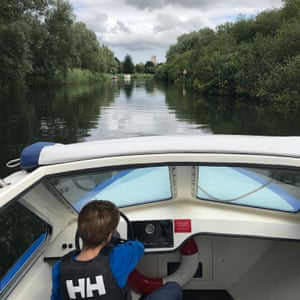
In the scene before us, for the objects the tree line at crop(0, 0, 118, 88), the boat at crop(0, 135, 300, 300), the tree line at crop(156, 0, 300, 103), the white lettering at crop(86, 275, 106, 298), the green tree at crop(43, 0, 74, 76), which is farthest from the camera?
the green tree at crop(43, 0, 74, 76)

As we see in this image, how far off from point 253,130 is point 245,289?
46.8 ft

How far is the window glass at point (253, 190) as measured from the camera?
268cm

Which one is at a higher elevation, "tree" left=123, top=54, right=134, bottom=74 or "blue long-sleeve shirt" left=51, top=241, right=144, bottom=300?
"blue long-sleeve shirt" left=51, top=241, right=144, bottom=300

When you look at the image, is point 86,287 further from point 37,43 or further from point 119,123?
point 37,43

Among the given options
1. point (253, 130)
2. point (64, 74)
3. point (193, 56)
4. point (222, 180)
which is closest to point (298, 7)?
point (193, 56)

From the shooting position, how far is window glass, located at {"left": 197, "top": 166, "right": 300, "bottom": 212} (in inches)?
105

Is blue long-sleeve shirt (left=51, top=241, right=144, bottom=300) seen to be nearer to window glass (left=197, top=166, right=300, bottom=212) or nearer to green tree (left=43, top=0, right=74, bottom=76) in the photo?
window glass (left=197, top=166, right=300, bottom=212)

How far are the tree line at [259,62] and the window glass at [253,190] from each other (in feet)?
77.7

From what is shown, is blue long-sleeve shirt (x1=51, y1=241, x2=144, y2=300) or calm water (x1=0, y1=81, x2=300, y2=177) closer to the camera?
blue long-sleeve shirt (x1=51, y1=241, x2=144, y2=300)

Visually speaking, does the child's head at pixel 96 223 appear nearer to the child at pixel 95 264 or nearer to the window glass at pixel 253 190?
the child at pixel 95 264

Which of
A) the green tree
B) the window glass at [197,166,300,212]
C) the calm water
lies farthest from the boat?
the green tree

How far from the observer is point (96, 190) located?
9.15 feet

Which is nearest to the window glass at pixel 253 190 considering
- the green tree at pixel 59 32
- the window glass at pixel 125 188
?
the window glass at pixel 125 188

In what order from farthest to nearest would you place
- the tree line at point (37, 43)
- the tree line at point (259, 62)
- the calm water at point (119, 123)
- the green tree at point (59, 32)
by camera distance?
the green tree at point (59, 32)
the tree line at point (37, 43)
the tree line at point (259, 62)
the calm water at point (119, 123)
